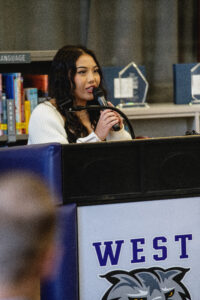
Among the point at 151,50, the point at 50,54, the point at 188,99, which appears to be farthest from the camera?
the point at 151,50

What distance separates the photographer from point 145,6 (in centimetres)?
319

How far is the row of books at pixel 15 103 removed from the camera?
2.62 metres

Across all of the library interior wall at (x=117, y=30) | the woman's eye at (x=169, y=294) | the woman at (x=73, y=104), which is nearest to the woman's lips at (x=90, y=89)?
the woman at (x=73, y=104)

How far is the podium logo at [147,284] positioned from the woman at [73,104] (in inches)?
36.6

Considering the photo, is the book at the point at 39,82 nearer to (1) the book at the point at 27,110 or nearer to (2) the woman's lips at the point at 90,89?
(1) the book at the point at 27,110

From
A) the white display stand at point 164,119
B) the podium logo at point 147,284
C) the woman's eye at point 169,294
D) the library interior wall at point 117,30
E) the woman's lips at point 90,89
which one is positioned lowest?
the woman's eye at point 169,294

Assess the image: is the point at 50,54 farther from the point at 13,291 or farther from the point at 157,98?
the point at 13,291

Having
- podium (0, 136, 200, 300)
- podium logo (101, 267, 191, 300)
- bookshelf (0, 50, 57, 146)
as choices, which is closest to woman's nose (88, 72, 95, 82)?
bookshelf (0, 50, 57, 146)

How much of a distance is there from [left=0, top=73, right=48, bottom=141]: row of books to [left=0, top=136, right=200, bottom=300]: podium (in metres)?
1.39

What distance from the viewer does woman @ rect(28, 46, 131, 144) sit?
2.19 metres

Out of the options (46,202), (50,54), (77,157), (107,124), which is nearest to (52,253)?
(46,202)

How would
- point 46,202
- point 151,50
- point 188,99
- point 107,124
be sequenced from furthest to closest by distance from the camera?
point 151,50 → point 188,99 → point 107,124 → point 46,202

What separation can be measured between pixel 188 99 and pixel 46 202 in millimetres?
1911

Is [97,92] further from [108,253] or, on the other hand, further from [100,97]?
[108,253]
